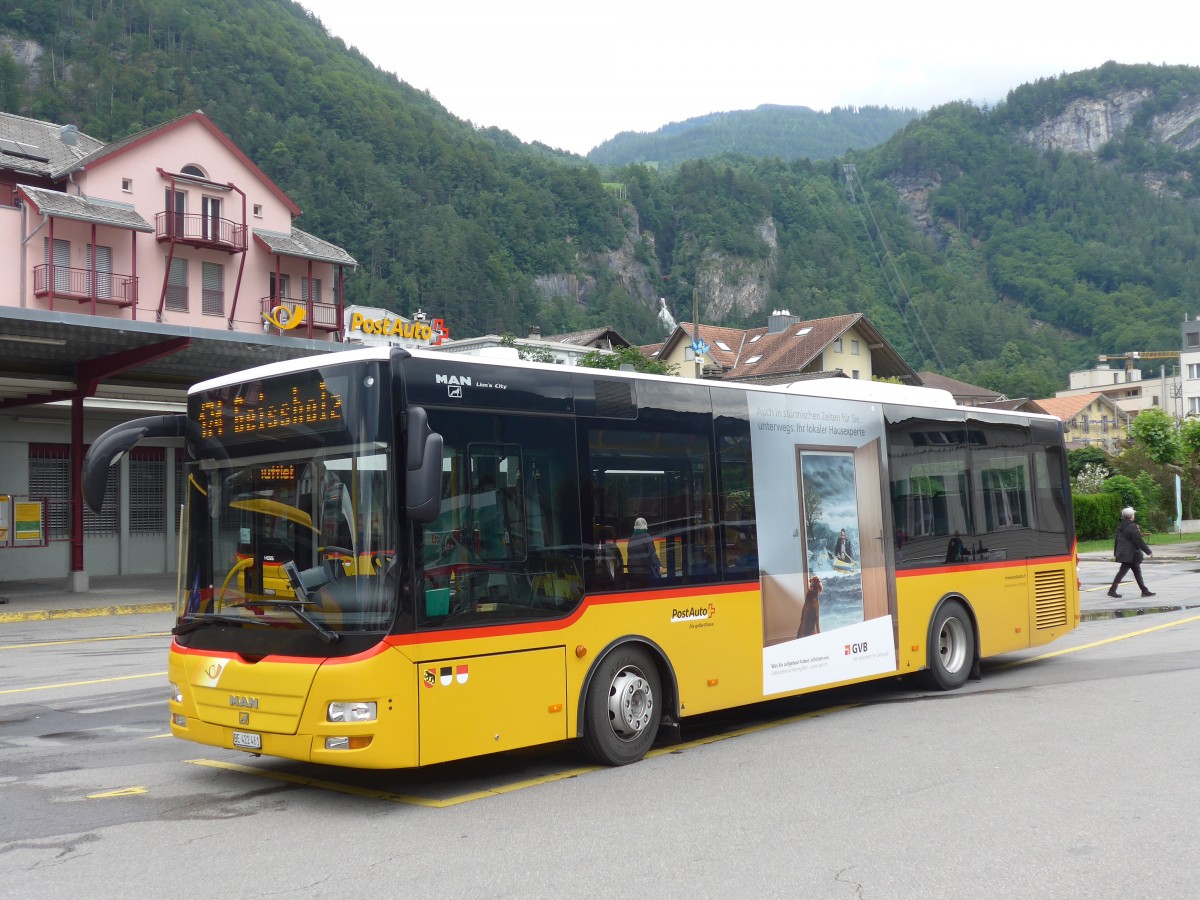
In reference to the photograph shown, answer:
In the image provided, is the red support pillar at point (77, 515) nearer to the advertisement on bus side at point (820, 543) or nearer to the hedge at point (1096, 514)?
the advertisement on bus side at point (820, 543)

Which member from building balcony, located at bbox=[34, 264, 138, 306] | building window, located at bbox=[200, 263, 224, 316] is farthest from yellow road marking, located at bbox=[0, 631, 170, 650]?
building window, located at bbox=[200, 263, 224, 316]

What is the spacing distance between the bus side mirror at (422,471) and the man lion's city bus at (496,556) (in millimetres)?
13

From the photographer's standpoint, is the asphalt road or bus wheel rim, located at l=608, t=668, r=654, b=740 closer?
the asphalt road

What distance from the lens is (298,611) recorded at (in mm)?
6844

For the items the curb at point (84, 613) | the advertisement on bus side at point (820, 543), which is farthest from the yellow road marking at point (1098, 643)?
the curb at point (84, 613)

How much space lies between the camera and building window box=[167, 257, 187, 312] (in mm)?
46688

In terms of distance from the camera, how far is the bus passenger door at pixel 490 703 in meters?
6.88

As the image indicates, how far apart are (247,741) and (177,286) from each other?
43.5 meters

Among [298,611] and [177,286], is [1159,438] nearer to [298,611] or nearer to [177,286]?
[177,286]

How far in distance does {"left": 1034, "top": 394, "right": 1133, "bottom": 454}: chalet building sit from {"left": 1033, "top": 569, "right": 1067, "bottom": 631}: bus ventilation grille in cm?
10771

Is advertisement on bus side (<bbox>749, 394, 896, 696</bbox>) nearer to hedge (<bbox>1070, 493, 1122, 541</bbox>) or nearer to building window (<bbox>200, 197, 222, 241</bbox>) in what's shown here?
hedge (<bbox>1070, 493, 1122, 541</bbox>)

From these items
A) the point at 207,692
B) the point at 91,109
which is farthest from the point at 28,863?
the point at 91,109

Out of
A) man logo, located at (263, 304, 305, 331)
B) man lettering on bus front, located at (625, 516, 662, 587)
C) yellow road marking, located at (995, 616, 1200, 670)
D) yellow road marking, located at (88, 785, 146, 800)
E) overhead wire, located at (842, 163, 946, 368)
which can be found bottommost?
yellow road marking, located at (995, 616, 1200, 670)

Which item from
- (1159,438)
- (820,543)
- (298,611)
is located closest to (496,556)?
(298,611)
